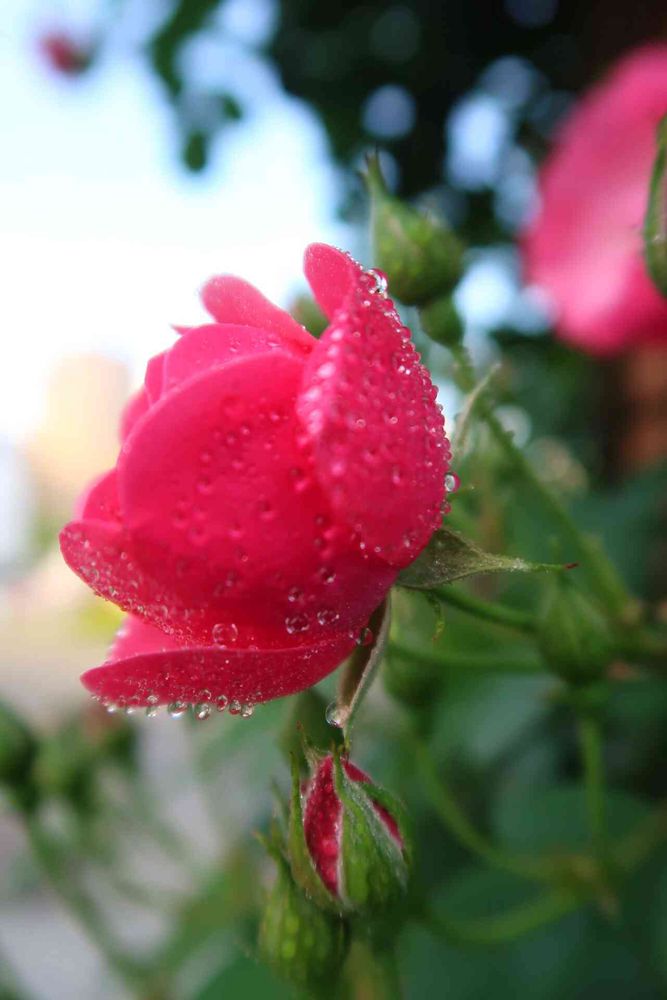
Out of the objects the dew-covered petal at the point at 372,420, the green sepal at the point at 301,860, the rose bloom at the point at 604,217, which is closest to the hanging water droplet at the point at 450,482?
the dew-covered petal at the point at 372,420

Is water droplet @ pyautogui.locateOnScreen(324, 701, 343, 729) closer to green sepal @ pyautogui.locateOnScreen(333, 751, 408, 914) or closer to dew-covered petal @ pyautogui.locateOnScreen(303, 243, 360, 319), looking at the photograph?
green sepal @ pyautogui.locateOnScreen(333, 751, 408, 914)

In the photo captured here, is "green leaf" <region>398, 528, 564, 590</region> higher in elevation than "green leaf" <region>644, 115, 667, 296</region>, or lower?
lower

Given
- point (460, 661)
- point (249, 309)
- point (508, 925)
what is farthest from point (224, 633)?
point (508, 925)

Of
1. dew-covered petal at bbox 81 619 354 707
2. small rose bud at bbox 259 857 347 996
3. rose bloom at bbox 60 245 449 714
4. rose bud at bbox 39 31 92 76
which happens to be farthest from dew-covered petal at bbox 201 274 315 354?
rose bud at bbox 39 31 92 76

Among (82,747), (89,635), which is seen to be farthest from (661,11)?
(89,635)

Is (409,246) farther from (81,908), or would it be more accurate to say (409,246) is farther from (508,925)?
(81,908)

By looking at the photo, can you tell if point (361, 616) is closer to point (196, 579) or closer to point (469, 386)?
point (196, 579)

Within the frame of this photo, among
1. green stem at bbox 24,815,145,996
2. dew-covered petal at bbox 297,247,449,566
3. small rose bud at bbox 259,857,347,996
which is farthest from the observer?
green stem at bbox 24,815,145,996
